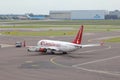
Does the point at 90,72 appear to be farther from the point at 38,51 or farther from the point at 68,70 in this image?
the point at 38,51

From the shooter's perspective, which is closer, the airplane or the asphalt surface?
the asphalt surface

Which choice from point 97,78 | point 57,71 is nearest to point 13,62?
point 57,71

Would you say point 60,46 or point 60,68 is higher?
point 60,46

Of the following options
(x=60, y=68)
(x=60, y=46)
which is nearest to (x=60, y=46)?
(x=60, y=46)

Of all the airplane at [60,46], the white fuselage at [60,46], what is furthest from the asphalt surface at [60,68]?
the airplane at [60,46]

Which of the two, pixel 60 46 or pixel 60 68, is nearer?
pixel 60 68

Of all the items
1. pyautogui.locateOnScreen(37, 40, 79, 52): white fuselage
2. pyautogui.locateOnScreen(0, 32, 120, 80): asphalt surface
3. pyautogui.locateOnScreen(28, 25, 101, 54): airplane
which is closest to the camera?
pyautogui.locateOnScreen(0, 32, 120, 80): asphalt surface

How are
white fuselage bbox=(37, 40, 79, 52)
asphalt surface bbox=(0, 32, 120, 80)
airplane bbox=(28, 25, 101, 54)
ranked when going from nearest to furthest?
asphalt surface bbox=(0, 32, 120, 80) → white fuselage bbox=(37, 40, 79, 52) → airplane bbox=(28, 25, 101, 54)

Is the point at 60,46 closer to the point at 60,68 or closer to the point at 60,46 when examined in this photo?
the point at 60,46

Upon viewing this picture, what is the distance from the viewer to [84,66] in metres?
53.0

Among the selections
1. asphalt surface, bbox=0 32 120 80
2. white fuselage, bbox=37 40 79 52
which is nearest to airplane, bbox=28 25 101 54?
white fuselage, bbox=37 40 79 52

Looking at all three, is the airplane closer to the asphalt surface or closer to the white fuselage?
the white fuselage

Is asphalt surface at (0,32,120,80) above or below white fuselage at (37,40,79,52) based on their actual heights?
below

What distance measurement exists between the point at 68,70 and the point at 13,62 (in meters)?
12.6
